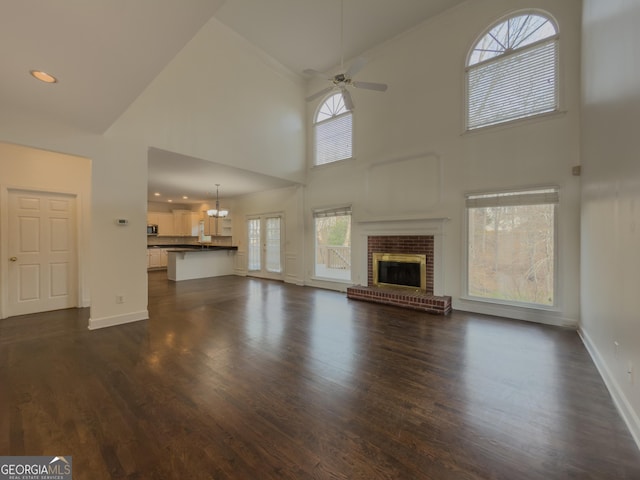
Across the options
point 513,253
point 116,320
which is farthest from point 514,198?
point 116,320

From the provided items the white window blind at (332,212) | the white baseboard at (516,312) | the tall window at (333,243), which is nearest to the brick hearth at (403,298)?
the white baseboard at (516,312)

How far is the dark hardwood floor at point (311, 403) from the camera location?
149cm

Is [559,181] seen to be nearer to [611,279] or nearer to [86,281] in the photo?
[611,279]

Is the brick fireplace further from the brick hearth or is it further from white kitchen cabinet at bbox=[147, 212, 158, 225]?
white kitchen cabinet at bbox=[147, 212, 158, 225]

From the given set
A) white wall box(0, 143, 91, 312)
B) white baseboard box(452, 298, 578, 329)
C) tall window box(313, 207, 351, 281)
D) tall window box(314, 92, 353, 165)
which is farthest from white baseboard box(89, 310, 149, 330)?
white baseboard box(452, 298, 578, 329)

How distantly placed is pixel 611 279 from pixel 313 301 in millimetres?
4131

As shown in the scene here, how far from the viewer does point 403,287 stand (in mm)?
5328

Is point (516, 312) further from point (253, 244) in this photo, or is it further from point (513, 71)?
point (253, 244)

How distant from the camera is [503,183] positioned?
167 inches

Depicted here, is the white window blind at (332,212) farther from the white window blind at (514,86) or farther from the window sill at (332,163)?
the white window blind at (514,86)

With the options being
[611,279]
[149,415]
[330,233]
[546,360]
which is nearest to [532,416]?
[546,360]

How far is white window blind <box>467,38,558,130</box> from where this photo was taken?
3.99m

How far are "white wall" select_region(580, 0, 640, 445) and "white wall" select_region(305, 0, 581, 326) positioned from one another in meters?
0.60

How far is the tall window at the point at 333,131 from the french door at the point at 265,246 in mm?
2299
